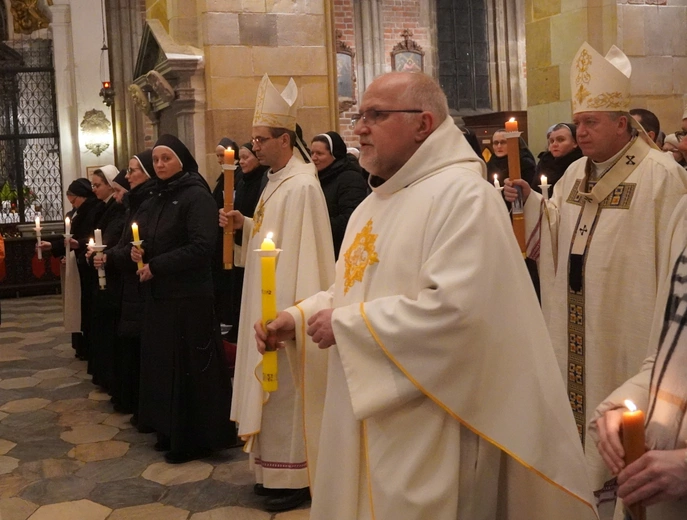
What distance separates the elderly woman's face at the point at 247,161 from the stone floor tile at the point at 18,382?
2.74m

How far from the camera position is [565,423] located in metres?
2.38

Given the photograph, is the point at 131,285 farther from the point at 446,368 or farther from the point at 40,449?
the point at 446,368

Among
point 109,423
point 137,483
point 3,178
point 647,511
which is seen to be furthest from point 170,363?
point 3,178

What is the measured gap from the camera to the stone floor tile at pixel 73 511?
14.1 ft

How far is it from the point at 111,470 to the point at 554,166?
3.55 m

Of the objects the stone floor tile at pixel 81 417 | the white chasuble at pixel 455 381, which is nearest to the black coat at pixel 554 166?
the stone floor tile at pixel 81 417

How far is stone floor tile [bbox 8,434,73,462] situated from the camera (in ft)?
17.6

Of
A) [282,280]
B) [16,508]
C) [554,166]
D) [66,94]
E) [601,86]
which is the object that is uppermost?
[66,94]

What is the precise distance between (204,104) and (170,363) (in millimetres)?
3281

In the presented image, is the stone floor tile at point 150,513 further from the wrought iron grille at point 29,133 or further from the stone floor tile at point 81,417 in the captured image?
the wrought iron grille at point 29,133

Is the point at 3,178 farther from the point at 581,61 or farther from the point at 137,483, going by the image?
the point at 581,61

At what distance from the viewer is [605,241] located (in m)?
3.64

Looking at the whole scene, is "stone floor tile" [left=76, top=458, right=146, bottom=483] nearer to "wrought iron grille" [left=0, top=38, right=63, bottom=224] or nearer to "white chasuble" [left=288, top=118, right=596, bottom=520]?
"white chasuble" [left=288, top=118, right=596, bottom=520]

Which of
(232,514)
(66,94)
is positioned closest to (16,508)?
(232,514)
